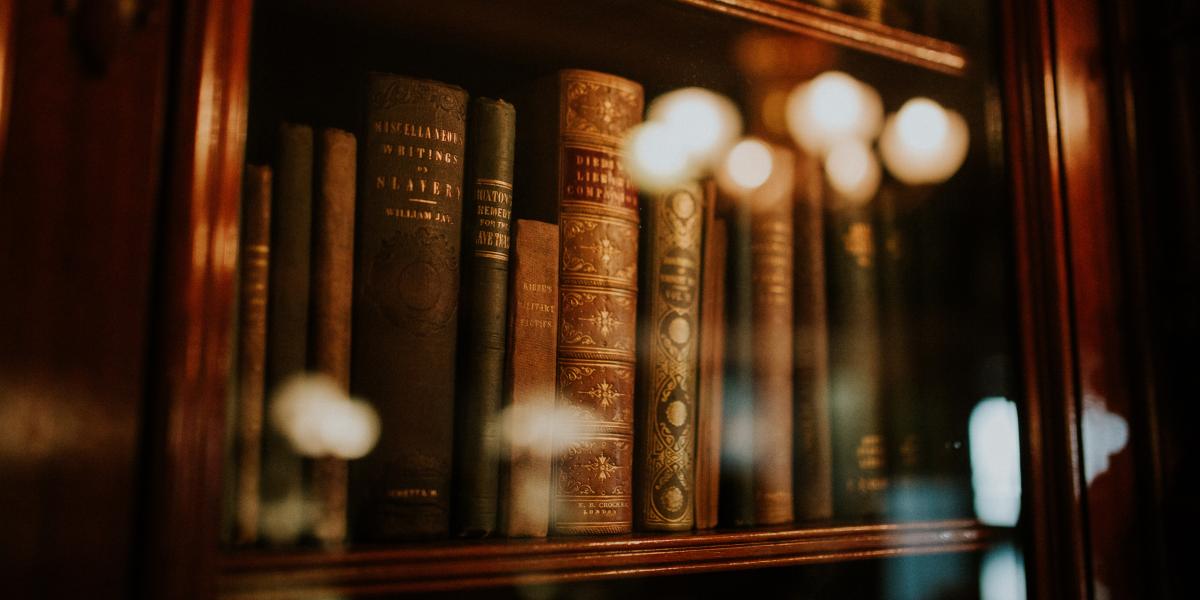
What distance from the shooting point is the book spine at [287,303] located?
19.0 inches

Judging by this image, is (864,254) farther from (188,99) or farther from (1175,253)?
(188,99)

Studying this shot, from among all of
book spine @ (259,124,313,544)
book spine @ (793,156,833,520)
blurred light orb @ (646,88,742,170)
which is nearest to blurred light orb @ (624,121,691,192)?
blurred light orb @ (646,88,742,170)

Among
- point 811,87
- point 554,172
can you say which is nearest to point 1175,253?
point 811,87

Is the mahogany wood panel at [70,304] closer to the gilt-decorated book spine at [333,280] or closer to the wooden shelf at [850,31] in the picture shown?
the gilt-decorated book spine at [333,280]

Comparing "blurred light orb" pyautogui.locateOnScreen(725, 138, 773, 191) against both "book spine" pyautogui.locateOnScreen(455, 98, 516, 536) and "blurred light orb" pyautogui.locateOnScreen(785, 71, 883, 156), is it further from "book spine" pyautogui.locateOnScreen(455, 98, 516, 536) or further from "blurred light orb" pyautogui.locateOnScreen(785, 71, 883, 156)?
"book spine" pyautogui.locateOnScreen(455, 98, 516, 536)

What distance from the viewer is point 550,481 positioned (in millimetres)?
576

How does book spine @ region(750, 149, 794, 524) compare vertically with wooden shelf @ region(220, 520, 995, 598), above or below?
above

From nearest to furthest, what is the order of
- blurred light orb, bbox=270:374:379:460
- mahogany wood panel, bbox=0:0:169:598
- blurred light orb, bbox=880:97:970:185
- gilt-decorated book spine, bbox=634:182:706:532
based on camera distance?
1. mahogany wood panel, bbox=0:0:169:598
2. blurred light orb, bbox=270:374:379:460
3. gilt-decorated book spine, bbox=634:182:706:532
4. blurred light orb, bbox=880:97:970:185

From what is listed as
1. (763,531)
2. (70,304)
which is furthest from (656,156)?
(70,304)

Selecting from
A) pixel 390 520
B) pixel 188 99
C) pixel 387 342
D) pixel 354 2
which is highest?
pixel 354 2

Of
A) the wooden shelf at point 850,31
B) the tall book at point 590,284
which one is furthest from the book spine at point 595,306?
the wooden shelf at point 850,31

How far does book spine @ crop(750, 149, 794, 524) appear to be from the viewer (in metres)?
0.68

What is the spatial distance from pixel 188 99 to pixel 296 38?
11 cm

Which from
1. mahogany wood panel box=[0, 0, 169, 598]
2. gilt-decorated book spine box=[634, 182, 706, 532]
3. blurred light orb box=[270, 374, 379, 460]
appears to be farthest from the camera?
gilt-decorated book spine box=[634, 182, 706, 532]
